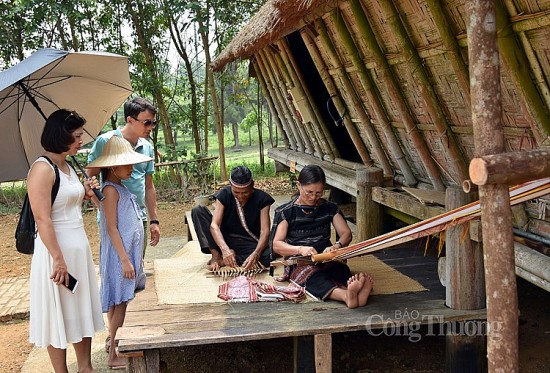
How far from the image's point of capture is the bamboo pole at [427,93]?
4125 mm

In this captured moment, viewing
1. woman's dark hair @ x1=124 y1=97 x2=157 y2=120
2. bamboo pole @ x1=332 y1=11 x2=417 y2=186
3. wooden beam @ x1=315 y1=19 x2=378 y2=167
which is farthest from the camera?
wooden beam @ x1=315 y1=19 x2=378 y2=167

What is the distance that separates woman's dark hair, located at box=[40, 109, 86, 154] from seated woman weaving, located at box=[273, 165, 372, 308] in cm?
154

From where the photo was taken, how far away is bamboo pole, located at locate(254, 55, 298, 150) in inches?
359

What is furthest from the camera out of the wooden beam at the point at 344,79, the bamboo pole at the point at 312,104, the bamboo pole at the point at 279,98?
the bamboo pole at the point at 279,98

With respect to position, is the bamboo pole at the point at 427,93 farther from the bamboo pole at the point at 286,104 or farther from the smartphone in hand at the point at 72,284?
the bamboo pole at the point at 286,104

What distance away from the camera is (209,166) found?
39.9 feet

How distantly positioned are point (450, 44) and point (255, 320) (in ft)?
6.58

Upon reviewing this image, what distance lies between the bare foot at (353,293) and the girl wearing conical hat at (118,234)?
4.75 ft

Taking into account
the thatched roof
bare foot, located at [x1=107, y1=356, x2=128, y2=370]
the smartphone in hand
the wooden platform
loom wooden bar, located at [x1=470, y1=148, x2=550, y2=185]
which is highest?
the thatched roof

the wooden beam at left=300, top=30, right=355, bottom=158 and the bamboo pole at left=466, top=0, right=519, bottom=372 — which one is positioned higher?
the wooden beam at left=300, top=30, right=355, bottom=158

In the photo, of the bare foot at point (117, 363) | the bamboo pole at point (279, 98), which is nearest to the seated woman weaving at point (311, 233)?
the bare foot at point (117, 363)

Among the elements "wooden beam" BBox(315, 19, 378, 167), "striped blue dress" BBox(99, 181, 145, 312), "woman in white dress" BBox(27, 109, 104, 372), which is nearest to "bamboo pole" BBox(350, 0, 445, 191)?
"wooden beam" BBox(315, 19, 378, 167)

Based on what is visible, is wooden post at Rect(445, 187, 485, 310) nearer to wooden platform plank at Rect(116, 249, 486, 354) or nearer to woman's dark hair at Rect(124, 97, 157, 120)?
wooden platform plank at Rect(116, 249, 486, 354)

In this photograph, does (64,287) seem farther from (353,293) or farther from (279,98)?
(279,98)
